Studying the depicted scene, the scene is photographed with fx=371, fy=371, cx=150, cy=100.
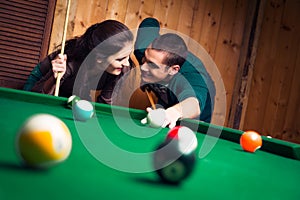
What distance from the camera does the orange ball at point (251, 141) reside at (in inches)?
74.5

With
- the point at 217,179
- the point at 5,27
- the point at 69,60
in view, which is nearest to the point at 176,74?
the point at 69,60

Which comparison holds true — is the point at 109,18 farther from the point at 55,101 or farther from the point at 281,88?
the point at 281,88

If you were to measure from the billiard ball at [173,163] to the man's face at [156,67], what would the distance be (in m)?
2.35

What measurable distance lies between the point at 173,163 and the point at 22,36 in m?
2.85

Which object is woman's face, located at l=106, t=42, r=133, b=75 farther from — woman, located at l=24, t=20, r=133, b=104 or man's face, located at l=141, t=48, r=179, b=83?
man's face, located at l=141, t=48, r=179, b=83

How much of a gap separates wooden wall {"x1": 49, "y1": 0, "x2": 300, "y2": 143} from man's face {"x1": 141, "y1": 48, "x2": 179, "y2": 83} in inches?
38.6

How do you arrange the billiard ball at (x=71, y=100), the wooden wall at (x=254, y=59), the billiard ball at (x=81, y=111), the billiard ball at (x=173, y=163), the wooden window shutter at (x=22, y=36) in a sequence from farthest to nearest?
the wooden wall at (x=254, y=59), the wooden window shutter at (x=22, y=36), the billiard ball at (x=71, y=100), the billiard ball at (x=81, y=111), the billiard ball at (x=173, y=163)

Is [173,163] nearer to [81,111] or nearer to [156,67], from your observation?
[81,111]

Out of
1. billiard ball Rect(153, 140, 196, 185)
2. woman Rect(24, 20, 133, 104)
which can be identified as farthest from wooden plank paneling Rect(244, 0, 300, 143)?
billiard ball Rect(153, 140, 196, 185)

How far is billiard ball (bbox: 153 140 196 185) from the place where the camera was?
0.93 metres

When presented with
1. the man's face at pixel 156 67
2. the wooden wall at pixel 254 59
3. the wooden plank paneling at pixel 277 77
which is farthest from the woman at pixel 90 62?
the wooden plank paneling at pixel 277 77

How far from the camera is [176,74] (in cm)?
338

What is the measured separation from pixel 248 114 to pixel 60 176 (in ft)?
12.8

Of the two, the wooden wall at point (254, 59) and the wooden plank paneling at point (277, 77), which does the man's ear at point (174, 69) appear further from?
the wooden plank paneling at point (277, 77)
